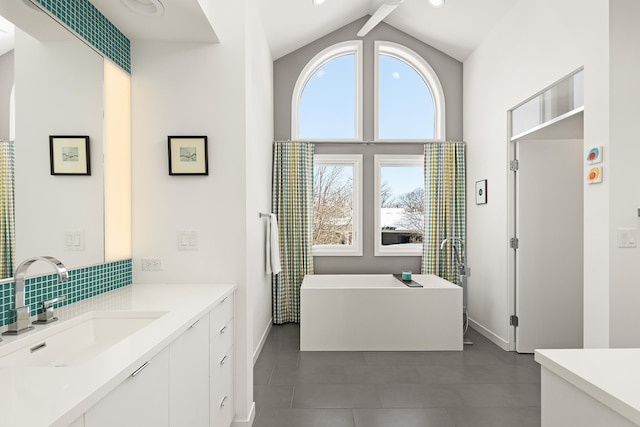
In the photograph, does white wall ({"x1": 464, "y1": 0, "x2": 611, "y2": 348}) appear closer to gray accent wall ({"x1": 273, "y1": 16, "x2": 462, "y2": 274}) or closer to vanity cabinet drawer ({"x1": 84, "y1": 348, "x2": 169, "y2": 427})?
gray accent wall ({"x1": 273, "y1": 16, "x2": 462, "y2": 274})

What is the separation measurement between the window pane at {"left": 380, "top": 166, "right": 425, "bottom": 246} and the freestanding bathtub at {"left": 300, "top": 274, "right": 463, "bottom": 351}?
1.36 meters

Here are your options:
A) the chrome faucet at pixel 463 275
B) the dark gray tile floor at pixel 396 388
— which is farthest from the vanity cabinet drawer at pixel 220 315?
the chrome faucet at pixel 463 275

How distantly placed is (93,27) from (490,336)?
4.22 metres

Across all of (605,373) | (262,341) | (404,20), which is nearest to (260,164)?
(262,341)

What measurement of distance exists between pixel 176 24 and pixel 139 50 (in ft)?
1.22

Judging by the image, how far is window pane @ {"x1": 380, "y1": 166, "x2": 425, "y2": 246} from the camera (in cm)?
491

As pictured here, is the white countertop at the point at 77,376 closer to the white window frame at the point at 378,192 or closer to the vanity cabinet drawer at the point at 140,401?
the vanity cabinet drawer at the point at 140,401

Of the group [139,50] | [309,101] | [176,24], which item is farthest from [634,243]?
[309,101]

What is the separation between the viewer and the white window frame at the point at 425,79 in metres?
4.80

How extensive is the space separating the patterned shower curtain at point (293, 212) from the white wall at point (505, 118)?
79.1 inches

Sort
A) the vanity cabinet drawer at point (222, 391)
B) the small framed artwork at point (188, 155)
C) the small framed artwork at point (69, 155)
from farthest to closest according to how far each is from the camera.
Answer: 1. the small framed artwork at point (188, 155)
2. the vanity cabinet drawer at point (222, 391)
3. the small framed artwork at point (69, 155)

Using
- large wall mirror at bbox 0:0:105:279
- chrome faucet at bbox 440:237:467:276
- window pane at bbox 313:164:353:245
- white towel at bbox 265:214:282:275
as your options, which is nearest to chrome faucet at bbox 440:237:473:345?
chrome faucet at bbox 440:237:467:276

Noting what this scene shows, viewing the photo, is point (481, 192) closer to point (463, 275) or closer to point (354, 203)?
point (463, 275)

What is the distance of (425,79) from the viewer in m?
4.93
